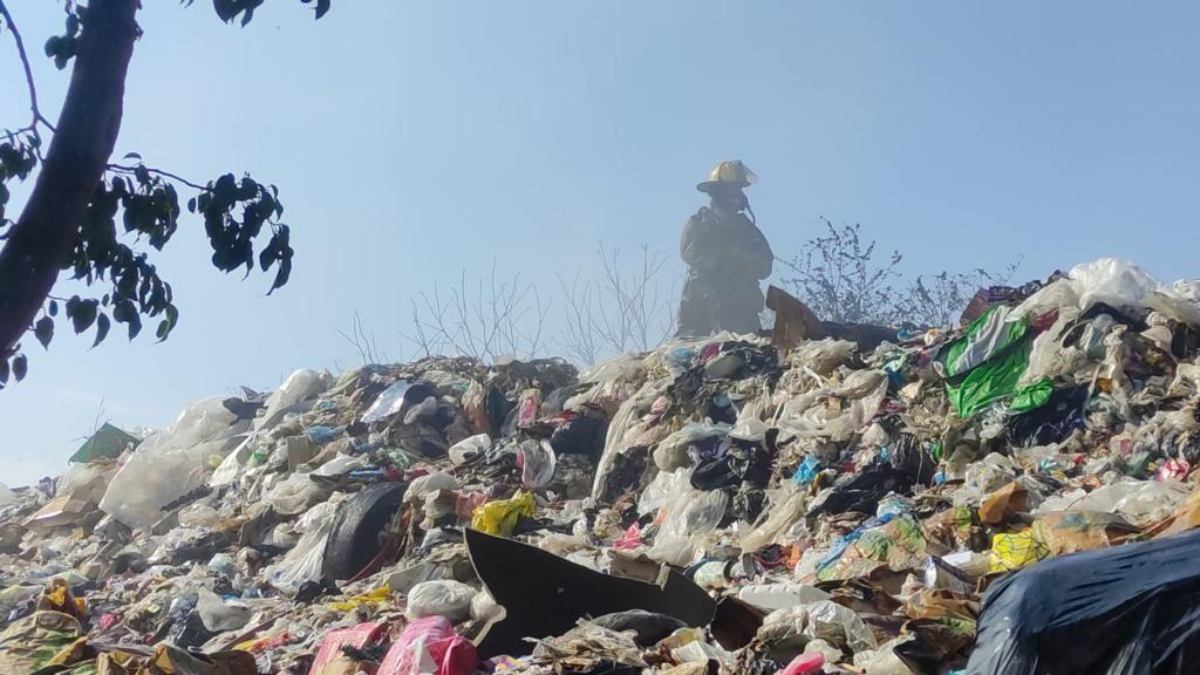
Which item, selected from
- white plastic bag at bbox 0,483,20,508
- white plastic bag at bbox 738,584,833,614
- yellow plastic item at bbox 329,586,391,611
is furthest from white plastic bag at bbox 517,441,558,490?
white plastic bag at bbox 0,483,20,508

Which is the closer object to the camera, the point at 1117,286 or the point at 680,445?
the point at 1117,286

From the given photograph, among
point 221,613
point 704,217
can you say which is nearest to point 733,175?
point 704,217

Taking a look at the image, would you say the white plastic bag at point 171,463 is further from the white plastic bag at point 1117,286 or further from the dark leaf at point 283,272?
the dark leaf at point 283,272

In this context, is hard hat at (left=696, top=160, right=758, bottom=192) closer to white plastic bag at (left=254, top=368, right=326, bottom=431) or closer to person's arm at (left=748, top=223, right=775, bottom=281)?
person's arm at (left=748, top=223, right=775, bottom=281)

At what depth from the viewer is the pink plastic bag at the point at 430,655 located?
3.42 m

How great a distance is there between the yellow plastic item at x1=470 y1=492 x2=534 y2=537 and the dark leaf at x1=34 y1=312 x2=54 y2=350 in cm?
368

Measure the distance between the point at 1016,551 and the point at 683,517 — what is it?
2.27 m

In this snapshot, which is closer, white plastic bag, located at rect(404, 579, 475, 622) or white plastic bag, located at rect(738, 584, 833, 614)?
white plastic bag, located at rect(738, 584, 833, 614)

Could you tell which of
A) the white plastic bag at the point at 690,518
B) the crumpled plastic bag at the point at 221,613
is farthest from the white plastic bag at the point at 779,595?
the crumpled plastic bag at the point at 221,613

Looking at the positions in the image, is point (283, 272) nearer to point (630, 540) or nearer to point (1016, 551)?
point (1016, 551)

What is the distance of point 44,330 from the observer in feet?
Answer: 6.70

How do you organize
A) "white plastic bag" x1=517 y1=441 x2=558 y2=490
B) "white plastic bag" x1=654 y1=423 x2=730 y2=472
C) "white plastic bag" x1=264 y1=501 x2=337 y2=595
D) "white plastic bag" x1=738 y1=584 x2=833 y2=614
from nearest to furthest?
"white plastic bag" x1=738 y1=584 x2=833 y2=614 < "white plastic bag" x1=264 y1=501 x2=337 y2=595 < "white plastic bag" x1=654 y1=423 x2=730 y2=472 < "white plastic bag" x1=517 y1=441 x2=558 y2=490

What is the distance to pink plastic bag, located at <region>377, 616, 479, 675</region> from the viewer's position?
342cm

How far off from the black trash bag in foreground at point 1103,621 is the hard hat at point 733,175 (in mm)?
11822
